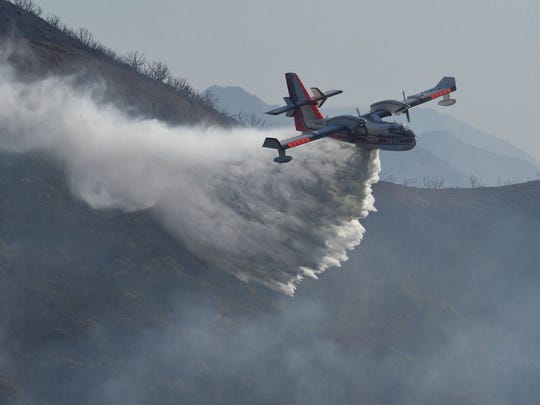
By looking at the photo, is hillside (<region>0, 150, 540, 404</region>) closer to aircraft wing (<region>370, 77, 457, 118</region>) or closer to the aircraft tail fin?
the aircraft tail fin

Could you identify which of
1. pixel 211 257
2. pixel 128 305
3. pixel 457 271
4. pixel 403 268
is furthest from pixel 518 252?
pixel 128 305

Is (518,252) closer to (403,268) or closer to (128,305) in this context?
(403,268)

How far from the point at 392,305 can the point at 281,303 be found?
1212cm

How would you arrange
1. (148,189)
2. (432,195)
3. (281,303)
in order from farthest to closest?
(432,195), (281,303), (148,189)

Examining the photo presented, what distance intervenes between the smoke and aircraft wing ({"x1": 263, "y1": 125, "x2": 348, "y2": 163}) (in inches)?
134

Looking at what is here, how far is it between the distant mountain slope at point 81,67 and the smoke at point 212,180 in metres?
5.12

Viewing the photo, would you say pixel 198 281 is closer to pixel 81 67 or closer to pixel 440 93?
pixel 440 93

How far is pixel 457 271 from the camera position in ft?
251

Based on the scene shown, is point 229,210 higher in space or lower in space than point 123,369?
higher

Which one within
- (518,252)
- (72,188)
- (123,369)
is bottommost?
(123,369)

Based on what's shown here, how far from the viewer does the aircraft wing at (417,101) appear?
43.7 m

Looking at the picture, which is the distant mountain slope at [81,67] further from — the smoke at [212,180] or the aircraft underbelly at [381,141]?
the aircraft underbelly at [381,141]

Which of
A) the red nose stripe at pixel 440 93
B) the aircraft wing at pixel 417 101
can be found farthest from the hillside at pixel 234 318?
the red nose stripe at pixel 440 93

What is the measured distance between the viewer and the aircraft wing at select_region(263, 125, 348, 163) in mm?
37250
